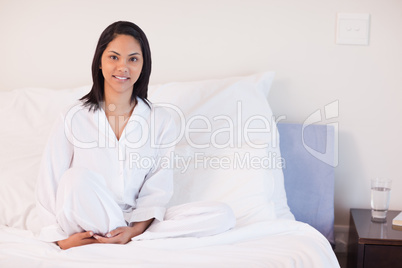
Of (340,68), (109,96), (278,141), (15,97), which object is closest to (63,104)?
(15,97)

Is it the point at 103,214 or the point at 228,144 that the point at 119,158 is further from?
the point at 228,144

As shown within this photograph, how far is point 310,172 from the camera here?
2.12 metres

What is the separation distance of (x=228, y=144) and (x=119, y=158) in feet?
1.55

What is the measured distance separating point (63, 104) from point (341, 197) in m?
1.23

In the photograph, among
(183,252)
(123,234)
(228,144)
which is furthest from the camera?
(228,144)

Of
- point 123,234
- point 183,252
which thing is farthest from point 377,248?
point 123,234

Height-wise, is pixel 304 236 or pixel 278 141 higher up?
pixel 278 141

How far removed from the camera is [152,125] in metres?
1.75

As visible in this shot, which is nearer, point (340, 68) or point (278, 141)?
point (278, 141)

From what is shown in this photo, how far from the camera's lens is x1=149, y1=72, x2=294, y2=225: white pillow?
1.85 meters

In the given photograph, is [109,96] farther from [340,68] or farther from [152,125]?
[340,68]

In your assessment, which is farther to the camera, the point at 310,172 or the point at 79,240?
the point at 310,172

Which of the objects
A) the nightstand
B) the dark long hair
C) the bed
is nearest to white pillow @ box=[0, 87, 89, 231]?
the bed

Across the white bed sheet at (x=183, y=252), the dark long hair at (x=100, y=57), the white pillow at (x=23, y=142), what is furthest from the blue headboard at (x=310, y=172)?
the white pillow at (x=23, y=142)
